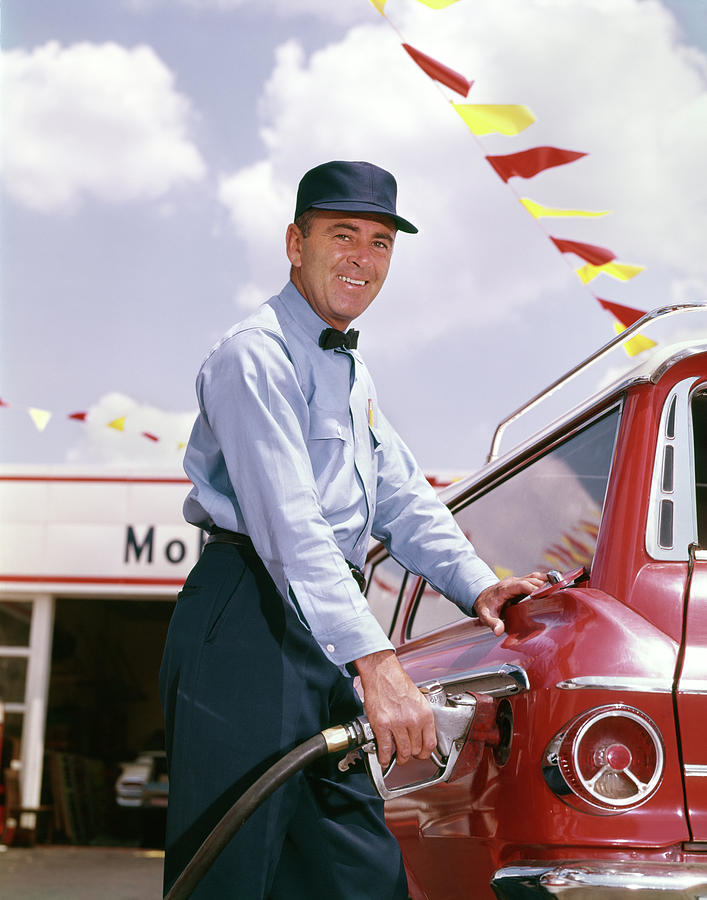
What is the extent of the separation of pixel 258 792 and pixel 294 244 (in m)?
1.16

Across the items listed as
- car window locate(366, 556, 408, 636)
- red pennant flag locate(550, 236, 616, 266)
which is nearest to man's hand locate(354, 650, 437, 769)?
car window locate(366, 556, 408, 636)

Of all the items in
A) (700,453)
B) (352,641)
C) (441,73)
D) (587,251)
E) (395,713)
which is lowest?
(395,713)

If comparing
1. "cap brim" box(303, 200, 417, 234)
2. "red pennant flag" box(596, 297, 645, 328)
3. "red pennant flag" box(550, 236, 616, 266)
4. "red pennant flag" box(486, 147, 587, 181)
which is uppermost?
"red pennant flag" box(486, 147, 587, 181)

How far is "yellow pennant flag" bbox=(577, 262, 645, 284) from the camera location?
16.8 feet

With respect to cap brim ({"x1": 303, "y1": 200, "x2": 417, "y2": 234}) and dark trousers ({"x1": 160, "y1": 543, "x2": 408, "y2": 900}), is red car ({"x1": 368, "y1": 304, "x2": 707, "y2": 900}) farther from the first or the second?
cap brim ({"x1": 303, "y1": 200, "x2": 417, "y2": 234})

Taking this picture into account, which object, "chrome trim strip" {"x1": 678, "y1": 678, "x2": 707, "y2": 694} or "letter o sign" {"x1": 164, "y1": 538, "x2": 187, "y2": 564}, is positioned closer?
"chrome trim strip" {"x1": 678, "y1": 678, "x2": 707, "y2": 694}

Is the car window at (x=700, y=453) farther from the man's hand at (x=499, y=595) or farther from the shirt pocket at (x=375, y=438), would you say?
the shirt pocket at (x=375, y=438)

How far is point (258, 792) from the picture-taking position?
169cm

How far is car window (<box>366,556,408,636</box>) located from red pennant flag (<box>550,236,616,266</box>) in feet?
6.55

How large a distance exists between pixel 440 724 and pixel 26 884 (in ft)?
22.2

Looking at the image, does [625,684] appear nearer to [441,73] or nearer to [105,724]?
[441,73]

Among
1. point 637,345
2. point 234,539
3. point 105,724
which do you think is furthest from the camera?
point 105,724

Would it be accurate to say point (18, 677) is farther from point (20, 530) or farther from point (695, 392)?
point (695, 392)

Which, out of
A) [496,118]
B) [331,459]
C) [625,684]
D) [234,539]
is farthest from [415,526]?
[496,118]
